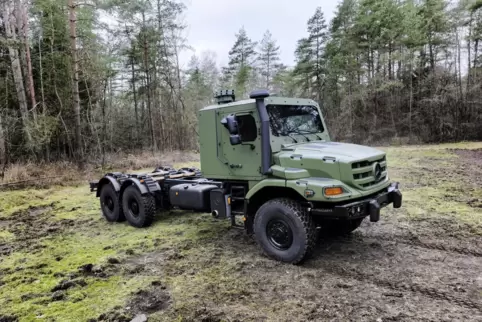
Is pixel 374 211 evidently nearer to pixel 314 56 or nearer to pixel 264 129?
pixel 264 129

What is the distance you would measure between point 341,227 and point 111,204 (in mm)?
4771

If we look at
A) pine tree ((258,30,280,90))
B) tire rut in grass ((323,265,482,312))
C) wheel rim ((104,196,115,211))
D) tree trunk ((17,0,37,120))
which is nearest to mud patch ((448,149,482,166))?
tire rut in grass ((323,265,482,312))

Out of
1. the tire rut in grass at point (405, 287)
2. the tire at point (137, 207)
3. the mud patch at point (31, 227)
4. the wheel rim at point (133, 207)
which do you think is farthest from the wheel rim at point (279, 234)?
the mud patch at point (31, 227)

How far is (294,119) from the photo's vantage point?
16.1 ft

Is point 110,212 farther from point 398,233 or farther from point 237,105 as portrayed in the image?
point 398,233

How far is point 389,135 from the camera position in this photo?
2389 centimetres

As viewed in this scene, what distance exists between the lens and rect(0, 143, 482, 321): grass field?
3.10m

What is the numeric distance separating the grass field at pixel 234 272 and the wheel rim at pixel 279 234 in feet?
0.86

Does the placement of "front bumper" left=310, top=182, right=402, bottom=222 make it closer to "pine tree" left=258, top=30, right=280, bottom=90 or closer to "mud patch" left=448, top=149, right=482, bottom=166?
"mud patch" left=448, top=149, right=482, bottom=166

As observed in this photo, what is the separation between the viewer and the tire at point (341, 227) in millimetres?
5078

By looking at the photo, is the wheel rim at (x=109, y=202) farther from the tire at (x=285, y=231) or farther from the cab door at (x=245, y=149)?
the tire at (x=285, y=231)

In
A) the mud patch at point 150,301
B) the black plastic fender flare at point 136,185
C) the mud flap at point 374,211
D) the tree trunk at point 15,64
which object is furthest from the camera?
the tree trunk at point 15,64

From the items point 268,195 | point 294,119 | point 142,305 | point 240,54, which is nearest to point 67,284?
point 142,305

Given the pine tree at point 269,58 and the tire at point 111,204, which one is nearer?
the tire at point 111,204
